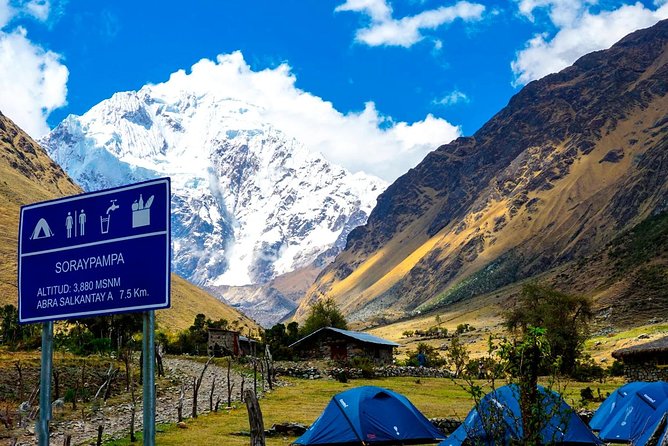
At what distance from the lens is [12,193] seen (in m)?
140

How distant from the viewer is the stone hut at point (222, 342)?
71312 millimetres

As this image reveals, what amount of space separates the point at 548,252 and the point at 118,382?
155398 millimetres

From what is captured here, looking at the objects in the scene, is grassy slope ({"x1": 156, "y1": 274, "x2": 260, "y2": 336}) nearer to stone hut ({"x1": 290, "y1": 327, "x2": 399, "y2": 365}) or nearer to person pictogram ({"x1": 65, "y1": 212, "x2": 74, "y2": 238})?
stone hut ({"x1": 290, "y1": 327, "x2": 399, "y2": 365})

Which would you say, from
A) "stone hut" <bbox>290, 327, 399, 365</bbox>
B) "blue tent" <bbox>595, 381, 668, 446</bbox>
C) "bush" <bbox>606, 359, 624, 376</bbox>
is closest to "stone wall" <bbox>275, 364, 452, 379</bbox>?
"stone hut" <bbox>290, 327, 399, 365</bbox>

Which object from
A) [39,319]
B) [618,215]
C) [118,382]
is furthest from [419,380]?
[618,215]

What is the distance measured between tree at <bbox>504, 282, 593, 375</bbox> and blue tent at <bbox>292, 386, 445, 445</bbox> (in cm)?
3056

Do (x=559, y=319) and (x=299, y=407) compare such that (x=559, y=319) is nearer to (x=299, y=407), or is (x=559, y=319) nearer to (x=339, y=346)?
(x=339, y=346)

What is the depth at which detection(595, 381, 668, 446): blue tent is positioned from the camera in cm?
2364

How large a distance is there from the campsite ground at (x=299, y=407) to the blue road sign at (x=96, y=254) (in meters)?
6.59

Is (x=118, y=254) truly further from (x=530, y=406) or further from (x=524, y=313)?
(x=524, y=313)

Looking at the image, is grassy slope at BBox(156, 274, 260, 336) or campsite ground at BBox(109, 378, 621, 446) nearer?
campsite ground at BBox(109, 378, 621, 446)

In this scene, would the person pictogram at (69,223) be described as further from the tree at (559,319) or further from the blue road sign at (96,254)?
the tree at (559,319)

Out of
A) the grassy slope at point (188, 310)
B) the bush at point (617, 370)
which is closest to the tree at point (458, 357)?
the bush at point (617, 370)

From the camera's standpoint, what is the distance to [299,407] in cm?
3544
